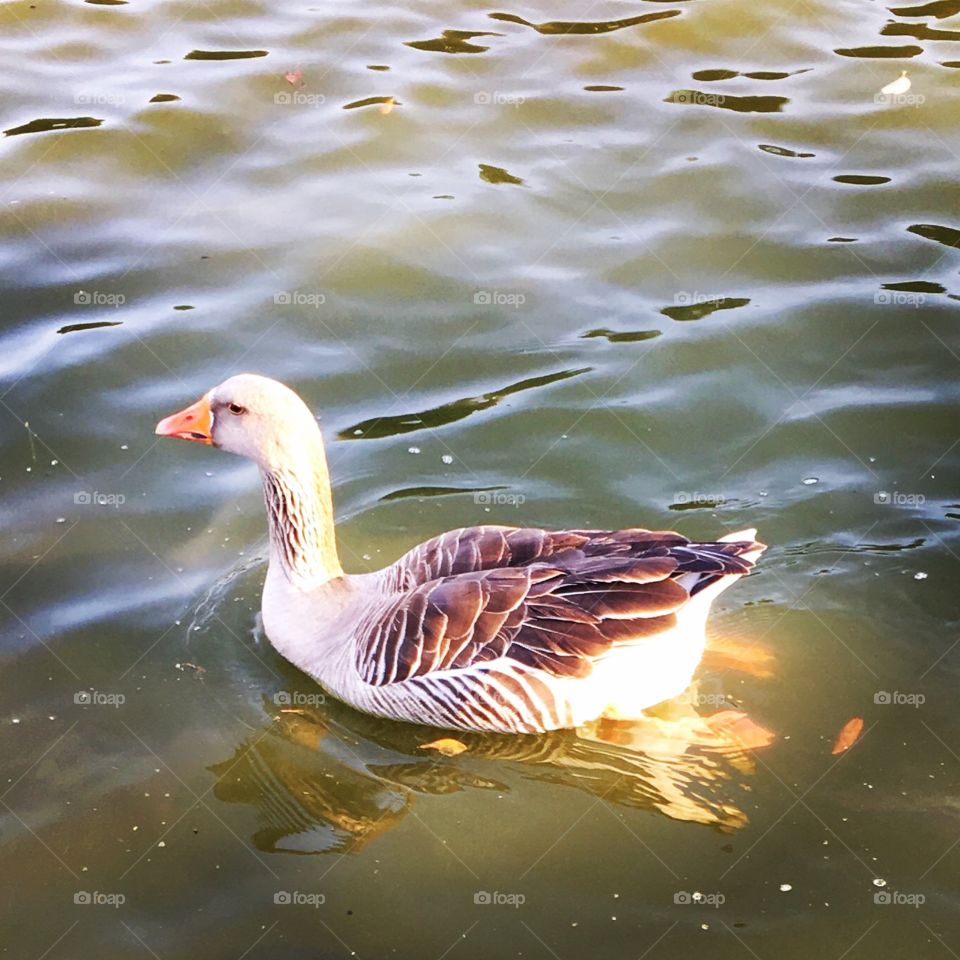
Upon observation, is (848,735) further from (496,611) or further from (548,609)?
(496,611)

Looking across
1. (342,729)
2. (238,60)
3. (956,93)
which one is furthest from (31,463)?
(956,93)

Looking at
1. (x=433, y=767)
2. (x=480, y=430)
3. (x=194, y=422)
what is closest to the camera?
(x=433, y=767)

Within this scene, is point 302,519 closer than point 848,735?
No

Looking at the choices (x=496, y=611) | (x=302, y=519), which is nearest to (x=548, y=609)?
(x=496, y=611)

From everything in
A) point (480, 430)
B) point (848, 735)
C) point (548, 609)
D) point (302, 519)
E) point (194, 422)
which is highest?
point (194, 422)

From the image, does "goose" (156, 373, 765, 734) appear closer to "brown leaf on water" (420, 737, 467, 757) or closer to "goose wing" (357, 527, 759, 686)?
"goose wing" (357, 527, 759, 686)

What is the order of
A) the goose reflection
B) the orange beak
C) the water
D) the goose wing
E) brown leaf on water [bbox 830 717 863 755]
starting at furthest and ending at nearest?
the orange beak → brown leaf on water [bbox 830 717 863 755] → the goose wing → the goose reflection → the water

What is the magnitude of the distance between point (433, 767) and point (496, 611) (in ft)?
2.68

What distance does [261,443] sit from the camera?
6.27 m

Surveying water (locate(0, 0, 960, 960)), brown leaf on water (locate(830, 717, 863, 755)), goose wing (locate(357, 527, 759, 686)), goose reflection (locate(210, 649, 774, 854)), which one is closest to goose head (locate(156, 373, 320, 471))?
goose wing (locate(357, 527, 759, 686))

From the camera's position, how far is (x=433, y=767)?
20.4 ft

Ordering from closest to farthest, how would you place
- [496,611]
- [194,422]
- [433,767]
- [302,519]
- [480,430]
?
[496,611], [433,767], [194,422], [302,519], [480,430]

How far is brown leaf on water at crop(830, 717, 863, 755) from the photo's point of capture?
6203 mm

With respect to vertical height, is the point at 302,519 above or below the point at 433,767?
above
